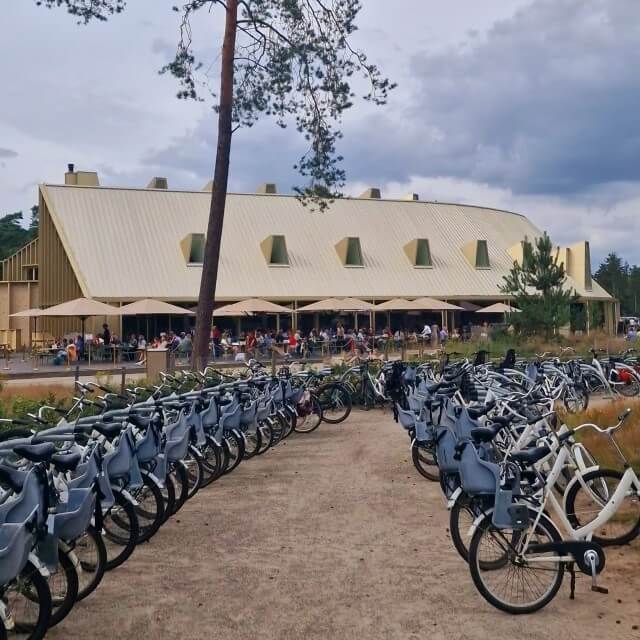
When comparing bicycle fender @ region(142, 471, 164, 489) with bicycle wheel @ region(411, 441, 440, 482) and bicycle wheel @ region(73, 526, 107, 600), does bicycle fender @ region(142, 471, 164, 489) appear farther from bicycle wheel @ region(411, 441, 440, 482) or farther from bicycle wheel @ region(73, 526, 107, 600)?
bicycle wheel @ region(411, 441, 440, 482)

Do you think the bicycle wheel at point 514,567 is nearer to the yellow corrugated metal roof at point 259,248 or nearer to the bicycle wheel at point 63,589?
the bicycle wheel at point 63,589

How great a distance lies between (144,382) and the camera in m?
12.8

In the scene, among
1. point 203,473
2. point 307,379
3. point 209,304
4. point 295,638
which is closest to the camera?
point 295,638

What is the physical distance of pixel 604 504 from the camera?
16.5 feet

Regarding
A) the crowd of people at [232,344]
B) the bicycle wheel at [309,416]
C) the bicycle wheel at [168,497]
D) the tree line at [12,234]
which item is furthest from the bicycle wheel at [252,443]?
the tree line at [12,234]

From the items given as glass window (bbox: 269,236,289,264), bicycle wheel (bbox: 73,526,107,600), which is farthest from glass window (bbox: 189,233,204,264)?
bicycle wheel (bbox: 73,526,107,600)

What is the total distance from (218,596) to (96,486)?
1027mm

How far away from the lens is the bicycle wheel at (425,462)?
8.18m

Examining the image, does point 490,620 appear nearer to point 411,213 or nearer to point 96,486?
point 96,486

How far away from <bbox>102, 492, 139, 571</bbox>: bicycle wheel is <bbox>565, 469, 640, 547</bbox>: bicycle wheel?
2911 millimetres

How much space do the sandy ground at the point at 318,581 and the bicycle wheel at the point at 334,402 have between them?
430cm

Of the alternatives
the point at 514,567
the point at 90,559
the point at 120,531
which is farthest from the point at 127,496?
the point at 514,567

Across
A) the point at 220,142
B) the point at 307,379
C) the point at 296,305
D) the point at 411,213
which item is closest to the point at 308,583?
the point at 307,379

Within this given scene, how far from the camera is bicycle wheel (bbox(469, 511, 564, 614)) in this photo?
14.7ft
